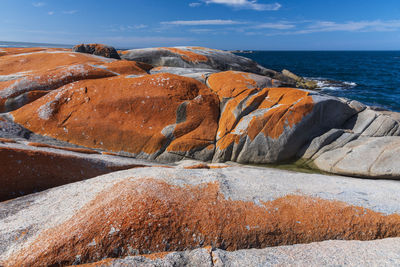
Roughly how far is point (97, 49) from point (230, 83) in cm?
1391

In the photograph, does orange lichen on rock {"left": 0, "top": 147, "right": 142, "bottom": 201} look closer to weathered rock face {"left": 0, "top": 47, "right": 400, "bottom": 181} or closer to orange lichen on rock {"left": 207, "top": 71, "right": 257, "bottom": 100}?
weathered rock face {"left": 0, "top": 47, "right": 400, "bottom": 181}

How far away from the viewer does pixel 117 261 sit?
9.41 ft

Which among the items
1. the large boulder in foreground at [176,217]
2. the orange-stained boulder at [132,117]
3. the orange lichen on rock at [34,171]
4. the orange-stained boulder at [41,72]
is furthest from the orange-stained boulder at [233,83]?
the orange lichen on rock at [34,171]

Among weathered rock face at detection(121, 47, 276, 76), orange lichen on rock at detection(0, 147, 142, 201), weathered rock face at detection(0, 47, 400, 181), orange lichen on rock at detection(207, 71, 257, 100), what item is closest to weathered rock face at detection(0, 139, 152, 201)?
orange lichen on rock at detection(0, 147, 142, 201)

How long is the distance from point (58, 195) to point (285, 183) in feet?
14.8

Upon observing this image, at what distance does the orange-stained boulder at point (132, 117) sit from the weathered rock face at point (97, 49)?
9.88 metres

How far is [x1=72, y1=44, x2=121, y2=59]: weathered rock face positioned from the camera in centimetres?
1920

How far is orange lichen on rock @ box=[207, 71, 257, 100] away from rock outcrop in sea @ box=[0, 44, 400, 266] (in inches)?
2.8

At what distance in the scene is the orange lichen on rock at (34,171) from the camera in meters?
4.75

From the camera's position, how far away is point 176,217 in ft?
11.5

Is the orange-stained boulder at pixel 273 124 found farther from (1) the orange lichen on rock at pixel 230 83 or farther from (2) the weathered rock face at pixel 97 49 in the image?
(2) the weathered rock face at pixel 97 49

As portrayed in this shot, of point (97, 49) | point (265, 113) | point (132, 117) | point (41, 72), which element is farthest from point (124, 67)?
point (97, 49)

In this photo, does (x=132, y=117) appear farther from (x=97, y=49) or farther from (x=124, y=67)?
(x=97, y=49)

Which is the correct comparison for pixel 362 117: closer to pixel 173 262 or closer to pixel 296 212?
pixel 296 212
